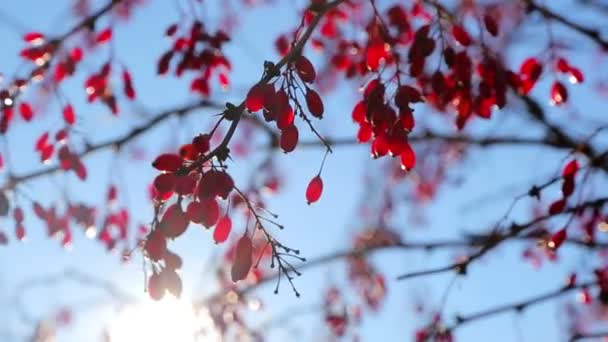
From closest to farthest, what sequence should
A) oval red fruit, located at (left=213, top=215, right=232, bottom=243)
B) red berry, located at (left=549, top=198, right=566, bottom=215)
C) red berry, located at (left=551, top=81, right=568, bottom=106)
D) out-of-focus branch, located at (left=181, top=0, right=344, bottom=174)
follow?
out-of-focus branch, located at (left=181, top=0, right=344, bottom=174) < oval red fruit, located at (left=213, top=215, right=232, bottom=243) < red berry, located at (left=549, top=198, right=566, bottom=215) < red berry, located at (left=551, top=81, right=568, bottom=106)

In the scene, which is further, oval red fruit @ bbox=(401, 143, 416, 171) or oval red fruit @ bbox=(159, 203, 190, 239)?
oval red fruit @ bbox=(401, 143, 416, 171)

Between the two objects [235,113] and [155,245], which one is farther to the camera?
[155,245]

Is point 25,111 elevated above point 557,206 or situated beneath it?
elevated above

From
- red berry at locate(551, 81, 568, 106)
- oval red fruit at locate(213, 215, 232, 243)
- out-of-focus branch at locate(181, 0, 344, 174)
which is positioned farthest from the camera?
red berry at locate(551, 81, 568, 106)

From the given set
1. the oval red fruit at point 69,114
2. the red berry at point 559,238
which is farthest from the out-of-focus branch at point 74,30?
the red berry at point 559,238

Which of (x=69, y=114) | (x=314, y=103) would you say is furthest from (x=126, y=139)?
(x=314, y=103)

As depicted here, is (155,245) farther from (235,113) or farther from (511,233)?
(511,233)

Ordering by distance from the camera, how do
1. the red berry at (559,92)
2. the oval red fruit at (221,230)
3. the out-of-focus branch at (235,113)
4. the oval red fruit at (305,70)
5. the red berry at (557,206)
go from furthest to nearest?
the red berry at (559,92) → the red berry at (557,206) → the oval red fruit at (221,230) → the oval red fruit at (305,70) → the out-of-focus branch at (235,113)

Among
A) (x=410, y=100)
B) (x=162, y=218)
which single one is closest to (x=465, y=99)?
(x=410, y=100)

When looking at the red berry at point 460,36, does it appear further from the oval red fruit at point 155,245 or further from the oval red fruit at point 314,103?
the oval red fruit at point 155,245

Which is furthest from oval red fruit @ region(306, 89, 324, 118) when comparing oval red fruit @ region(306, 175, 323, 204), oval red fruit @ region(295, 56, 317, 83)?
oval red fruit @ region(306, 175, 323, 204)

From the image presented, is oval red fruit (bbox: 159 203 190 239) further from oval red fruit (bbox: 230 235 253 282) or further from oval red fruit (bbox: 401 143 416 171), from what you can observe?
oval red fruit (bbox: 401 143 416 171)

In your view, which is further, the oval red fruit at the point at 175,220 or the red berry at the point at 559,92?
the red berry at the point at 559,92

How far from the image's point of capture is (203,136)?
134 centimetres
